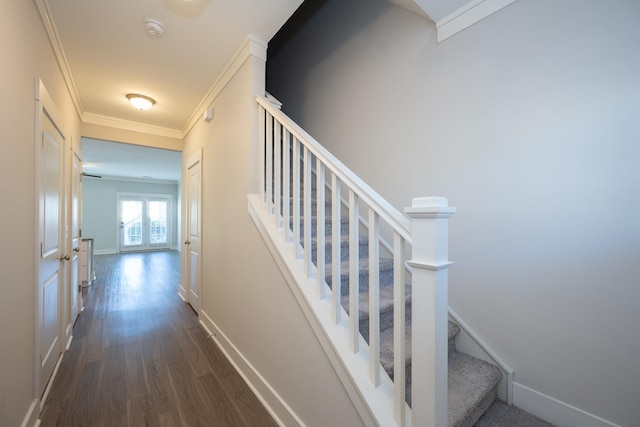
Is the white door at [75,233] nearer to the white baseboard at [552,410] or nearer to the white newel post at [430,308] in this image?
the white newel post at [430,308]

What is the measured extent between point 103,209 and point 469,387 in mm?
10684

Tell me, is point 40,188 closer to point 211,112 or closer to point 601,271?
point 211,112

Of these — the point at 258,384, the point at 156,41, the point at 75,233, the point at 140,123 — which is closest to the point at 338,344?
the point at 258,384

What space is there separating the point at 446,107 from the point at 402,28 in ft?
2.62

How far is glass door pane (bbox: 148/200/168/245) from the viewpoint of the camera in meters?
9.53

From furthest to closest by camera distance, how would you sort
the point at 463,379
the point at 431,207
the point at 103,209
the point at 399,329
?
1. the point at 103,209
2. the point at 463,379
3. the point at 399,329
4. the point at 431,207

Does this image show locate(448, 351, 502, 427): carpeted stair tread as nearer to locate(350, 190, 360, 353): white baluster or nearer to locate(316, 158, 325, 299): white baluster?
locate(350, 190, 360, 353): white baluster

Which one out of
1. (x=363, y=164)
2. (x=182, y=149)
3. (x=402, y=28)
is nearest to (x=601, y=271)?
(x=363, y=164)

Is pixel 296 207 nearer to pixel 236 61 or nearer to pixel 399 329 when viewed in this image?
pixel 399 329

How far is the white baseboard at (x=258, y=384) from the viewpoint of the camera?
5.28ft

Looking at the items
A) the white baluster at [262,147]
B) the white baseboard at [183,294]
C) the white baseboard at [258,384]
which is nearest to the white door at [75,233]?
the white baseboard at [183,294]

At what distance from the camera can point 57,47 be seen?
80.0 inches

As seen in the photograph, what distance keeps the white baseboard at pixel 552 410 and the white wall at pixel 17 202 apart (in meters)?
2.57

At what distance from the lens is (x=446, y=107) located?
1849mm
